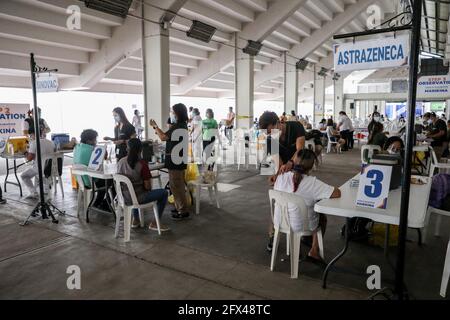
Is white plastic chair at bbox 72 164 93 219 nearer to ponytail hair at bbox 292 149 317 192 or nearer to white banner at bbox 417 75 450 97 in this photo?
ponytail hair at bbox 292 149 317 192

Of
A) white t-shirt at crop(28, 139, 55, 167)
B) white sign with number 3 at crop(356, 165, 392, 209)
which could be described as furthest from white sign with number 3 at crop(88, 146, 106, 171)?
white sign with number 3 at crop(356, 165, 392, 209)

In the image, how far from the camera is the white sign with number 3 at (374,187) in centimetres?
238

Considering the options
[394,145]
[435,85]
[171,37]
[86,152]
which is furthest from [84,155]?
[435,85]

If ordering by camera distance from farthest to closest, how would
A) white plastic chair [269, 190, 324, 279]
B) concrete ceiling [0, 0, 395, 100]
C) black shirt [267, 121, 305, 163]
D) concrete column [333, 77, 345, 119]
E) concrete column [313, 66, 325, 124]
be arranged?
concrete column [333, 77, 345, 119] < concrete column [313, 66, 325, 124] < concrete ceiling [0, 0, 395, 100] < black shirt [267, 121, 305, 163] < white plastic chair [269, 190, 324, 279]

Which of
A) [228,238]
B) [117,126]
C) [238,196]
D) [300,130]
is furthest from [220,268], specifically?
[117,126]

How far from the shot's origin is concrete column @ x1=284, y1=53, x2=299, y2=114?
14.4m

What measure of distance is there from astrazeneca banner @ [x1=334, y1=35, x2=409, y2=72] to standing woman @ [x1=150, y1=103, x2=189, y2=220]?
185cm

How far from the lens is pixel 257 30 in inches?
406

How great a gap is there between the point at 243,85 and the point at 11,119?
6919mm

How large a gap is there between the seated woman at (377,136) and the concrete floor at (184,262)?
2.12 m

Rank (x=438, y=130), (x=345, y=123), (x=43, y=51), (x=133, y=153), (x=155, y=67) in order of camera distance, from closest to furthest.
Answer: (x=133, y=153) < (x=438, y=130) < (x=155, y=67) < (x=43, y=51) < (x=345, y=123)

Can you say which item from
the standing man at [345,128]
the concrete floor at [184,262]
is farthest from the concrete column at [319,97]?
the concrete floor at [184,262]

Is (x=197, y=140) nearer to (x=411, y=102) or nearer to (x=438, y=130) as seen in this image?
(x=438, y=130)
